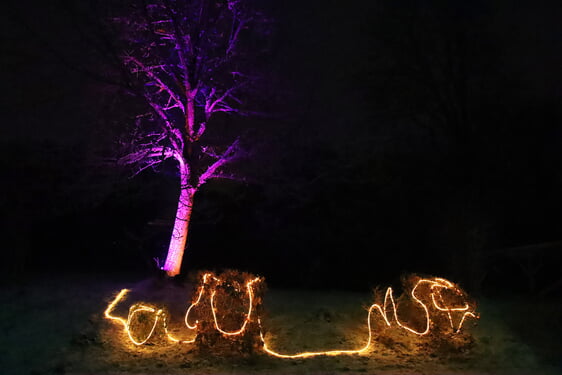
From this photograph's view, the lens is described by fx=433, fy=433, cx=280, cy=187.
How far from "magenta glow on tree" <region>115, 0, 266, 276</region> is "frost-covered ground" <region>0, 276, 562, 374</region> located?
7.07 ft

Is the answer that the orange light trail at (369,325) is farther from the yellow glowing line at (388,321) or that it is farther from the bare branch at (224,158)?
the bare branch at (224,158)

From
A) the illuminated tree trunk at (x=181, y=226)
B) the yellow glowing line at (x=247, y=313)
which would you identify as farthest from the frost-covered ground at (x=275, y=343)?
the illuminated tree trunk at (x=181, y=226)

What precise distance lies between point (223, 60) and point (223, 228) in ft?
14.4

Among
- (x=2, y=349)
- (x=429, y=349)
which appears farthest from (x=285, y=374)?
(x=2, y=349)

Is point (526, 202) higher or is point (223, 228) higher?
point (526, 202)

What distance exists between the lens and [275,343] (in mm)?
5727

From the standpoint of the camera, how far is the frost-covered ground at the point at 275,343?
499cm

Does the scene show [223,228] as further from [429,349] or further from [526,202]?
[526,202]

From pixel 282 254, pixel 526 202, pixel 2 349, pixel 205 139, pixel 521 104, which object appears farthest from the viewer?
pixel 521 104

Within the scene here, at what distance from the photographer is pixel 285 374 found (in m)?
4.88

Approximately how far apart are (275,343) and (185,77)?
16.9 feet

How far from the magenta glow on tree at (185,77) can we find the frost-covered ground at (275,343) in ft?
7.07

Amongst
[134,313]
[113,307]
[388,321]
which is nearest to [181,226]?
[113,307]

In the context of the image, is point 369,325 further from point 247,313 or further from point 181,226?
point 181,226
